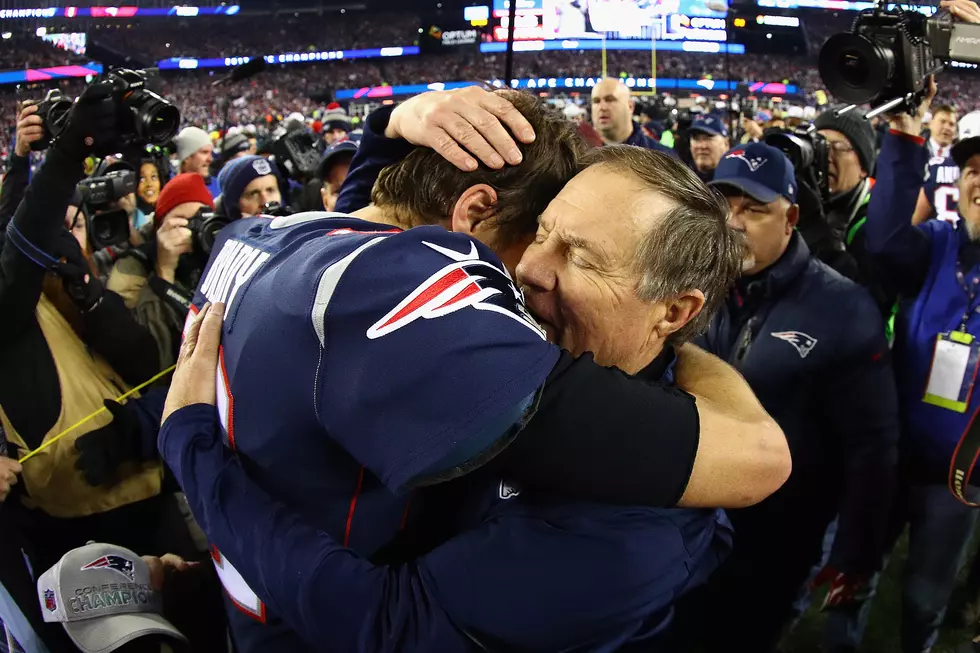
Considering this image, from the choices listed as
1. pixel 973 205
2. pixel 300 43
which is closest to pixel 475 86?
pixel 973 205

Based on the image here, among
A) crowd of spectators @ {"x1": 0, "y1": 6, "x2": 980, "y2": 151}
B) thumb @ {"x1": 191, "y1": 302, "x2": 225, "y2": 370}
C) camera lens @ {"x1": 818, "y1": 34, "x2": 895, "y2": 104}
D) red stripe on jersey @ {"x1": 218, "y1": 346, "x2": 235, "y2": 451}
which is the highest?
crowd of spectators @ {"x1": 0, "y1": 6, "x2": 980, "y2": 151}

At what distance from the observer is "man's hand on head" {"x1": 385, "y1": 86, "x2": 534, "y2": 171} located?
1219 mm

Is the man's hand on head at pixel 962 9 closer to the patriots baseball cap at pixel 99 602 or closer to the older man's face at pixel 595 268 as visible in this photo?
the older man's face at pixel 595 268

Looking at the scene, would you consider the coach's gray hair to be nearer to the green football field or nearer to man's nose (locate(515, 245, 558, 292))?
man's nose (locate(515, 245, 558, 292))

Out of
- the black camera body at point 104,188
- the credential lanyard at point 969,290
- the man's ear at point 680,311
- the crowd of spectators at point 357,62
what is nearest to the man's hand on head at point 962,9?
the credential lanyard at point 969,290

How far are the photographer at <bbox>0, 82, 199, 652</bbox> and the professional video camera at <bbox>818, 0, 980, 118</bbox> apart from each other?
2.34 meters

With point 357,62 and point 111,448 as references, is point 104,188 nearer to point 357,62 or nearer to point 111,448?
point 111,448

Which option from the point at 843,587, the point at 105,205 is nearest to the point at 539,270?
the point at 843,587

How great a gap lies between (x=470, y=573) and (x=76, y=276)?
189 cm

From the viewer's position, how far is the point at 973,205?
2.69m

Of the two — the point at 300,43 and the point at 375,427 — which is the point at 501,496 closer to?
the point at 375,427

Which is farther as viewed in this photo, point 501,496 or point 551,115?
point 551,115

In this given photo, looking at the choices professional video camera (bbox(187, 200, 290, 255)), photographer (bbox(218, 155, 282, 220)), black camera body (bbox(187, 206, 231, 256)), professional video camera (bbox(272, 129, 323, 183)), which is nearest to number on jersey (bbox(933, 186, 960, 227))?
professional video camera (bbox(272, 129, 323, 183))

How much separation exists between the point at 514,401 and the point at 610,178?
464mm
